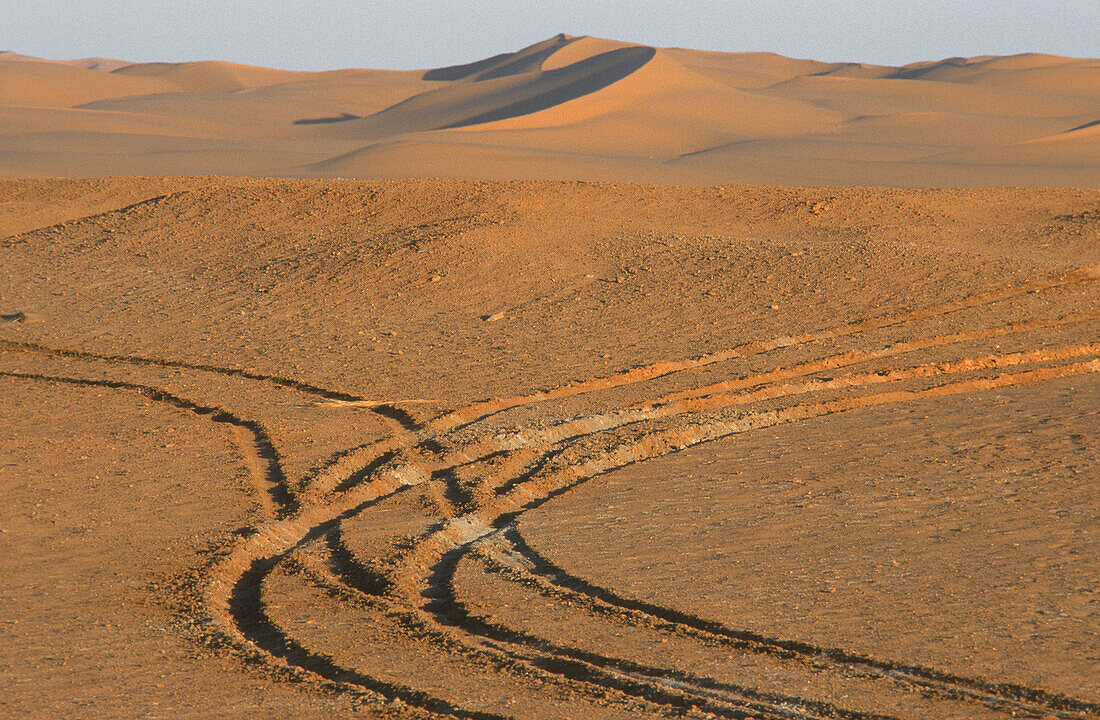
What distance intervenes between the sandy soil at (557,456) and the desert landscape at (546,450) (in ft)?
0.11

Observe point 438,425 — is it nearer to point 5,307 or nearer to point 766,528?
point 766,528

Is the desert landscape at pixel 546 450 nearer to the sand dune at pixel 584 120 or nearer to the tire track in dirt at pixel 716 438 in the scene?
the tire track in dirt at pixel 716 438

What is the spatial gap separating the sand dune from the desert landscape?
1274 cm

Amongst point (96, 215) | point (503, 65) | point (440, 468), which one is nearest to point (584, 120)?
point (96, 215)

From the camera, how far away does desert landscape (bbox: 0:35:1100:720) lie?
498 cm

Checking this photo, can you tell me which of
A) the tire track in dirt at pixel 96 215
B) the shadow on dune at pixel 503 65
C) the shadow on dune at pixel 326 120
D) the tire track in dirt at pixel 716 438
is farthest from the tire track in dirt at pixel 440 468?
the shadow on dune at pixel 503 65

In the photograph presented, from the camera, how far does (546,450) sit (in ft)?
27.2

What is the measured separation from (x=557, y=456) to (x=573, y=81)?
2096 inches

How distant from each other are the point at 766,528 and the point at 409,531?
2048 millimetres

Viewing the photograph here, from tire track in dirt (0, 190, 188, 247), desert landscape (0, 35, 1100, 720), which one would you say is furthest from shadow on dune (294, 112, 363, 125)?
tire track in dirt (0, 190, 188, 247)

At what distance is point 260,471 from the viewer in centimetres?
798

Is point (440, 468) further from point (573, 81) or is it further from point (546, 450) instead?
point (573, 81)

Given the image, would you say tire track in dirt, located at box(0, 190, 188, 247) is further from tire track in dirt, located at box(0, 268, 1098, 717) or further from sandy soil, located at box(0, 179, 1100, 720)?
tire track in dirt, located at box(0, 268, 1098, 717)

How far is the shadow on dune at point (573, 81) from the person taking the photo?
55.1 metres
